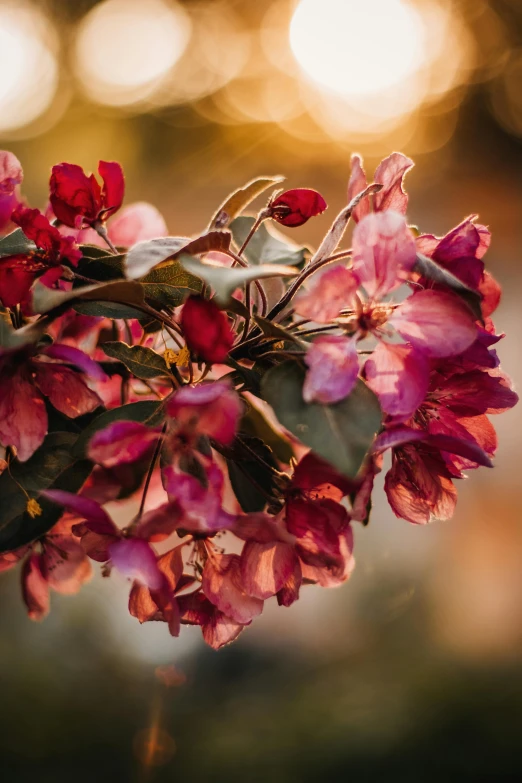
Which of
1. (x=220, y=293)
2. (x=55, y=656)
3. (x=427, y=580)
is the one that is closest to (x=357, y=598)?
(x=427, y=580)

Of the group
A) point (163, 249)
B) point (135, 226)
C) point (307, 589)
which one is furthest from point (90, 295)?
point (307, 589)

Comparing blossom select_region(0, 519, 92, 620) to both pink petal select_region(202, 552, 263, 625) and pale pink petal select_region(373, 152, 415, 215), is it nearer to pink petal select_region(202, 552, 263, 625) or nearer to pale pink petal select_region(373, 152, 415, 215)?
pink petal select_region(202, 552, 263, 625)

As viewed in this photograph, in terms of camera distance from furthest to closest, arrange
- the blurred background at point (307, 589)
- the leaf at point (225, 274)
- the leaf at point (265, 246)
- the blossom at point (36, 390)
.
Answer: the blurred background at point (307, 589)
the leaf at point (265, 246)
the blossom at point (36, 390)
the leaf at point (225, 274)

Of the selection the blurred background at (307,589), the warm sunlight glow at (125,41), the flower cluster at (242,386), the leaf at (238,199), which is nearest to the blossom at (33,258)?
the flower cluster at (242,386)

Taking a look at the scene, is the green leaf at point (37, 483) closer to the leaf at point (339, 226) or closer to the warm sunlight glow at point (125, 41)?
the leaf at point (339, 226)

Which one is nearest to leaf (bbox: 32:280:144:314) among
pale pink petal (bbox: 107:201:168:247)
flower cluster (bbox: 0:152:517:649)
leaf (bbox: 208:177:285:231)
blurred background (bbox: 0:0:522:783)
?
flower cluster (bbox: 0:152:517:649)

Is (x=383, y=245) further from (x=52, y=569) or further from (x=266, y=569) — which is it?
(x=52, y=569)

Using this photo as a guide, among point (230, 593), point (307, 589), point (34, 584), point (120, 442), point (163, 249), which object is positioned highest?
point (163, 249)
